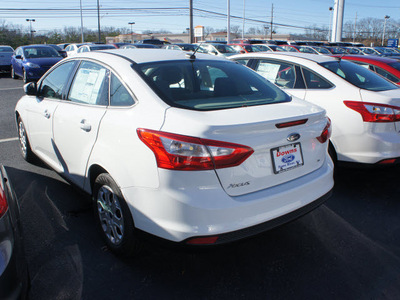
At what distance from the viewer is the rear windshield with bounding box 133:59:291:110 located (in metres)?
2.76

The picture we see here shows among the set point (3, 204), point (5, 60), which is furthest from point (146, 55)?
point (5, 60)

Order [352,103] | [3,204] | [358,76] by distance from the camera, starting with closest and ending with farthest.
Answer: [3,204]
[352,103]
[358,76]

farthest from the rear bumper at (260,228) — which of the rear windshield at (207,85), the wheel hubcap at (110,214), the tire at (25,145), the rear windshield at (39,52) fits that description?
the rear windshield at (39,52)

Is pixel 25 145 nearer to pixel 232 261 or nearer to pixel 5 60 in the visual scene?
pixel 232 261

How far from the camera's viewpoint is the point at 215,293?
2514mm

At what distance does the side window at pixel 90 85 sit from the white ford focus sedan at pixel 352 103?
260 centimetres

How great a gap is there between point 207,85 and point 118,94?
778mm

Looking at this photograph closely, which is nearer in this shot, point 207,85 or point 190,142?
point 190,142

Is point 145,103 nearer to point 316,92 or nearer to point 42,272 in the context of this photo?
point 42,272

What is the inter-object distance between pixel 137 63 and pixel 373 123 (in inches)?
101

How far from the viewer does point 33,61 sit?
14102 millimetres

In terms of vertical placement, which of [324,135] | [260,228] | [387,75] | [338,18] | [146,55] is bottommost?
[260,228]

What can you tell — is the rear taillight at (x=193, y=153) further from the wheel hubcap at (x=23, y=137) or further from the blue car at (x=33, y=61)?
the blue car at (x=33, y=61)

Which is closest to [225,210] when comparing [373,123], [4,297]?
[4,297]
